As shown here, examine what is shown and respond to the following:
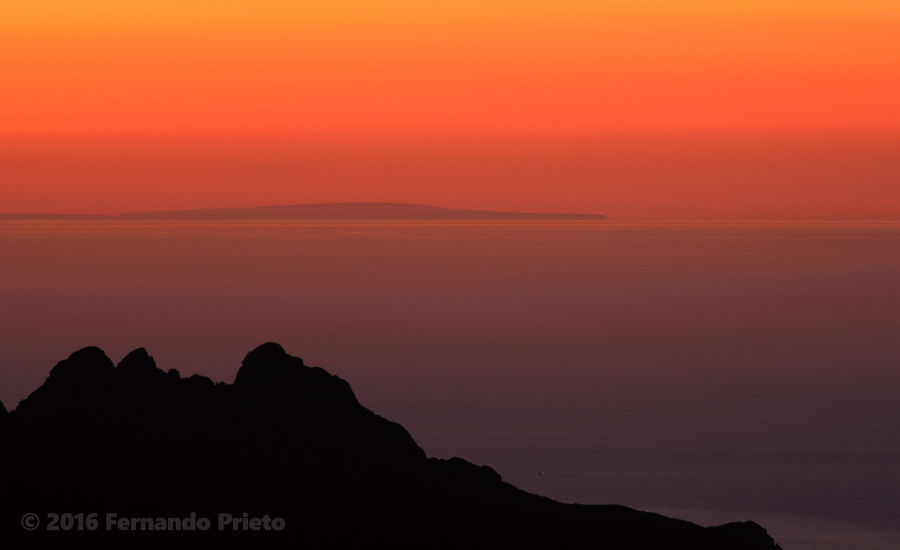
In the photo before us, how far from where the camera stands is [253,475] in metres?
19.0

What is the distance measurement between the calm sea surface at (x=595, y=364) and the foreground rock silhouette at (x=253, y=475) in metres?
17.3

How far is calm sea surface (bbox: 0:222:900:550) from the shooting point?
141 feet

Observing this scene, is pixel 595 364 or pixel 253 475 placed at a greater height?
pixel 595 364

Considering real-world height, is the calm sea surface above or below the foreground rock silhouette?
above

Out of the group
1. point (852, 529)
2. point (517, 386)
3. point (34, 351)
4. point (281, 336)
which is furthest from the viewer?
point (281, 336)

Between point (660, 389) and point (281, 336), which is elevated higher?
point (281, 336)

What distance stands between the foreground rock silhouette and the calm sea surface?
681 inches

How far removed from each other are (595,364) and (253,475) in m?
57.8

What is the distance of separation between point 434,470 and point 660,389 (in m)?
46.2

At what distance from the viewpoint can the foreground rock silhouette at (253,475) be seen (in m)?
17.8

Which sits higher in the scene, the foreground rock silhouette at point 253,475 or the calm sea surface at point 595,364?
the calm sea surface at point 595,364

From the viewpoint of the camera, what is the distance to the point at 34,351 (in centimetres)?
7544

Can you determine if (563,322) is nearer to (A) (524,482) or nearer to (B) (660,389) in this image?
(B) (660,389)

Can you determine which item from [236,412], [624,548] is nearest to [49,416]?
[236,412]
